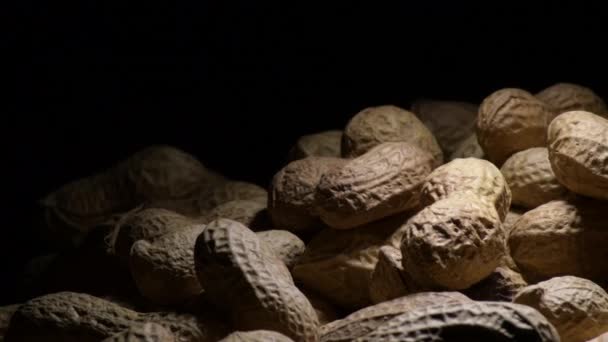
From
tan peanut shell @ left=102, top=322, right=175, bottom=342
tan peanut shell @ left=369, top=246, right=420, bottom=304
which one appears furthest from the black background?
tan peanut shell @ left=102, top=322, right=175, bottom=342

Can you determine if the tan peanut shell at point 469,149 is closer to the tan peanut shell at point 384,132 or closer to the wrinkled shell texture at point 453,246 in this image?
the tan peanut shell at point 384,132

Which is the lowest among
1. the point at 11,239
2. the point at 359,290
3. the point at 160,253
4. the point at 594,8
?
the point at 11,239

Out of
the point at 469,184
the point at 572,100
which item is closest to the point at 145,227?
the point at 469,184

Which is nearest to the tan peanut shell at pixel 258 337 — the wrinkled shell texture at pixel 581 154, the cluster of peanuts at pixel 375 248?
the cluster of peanuts at pixel 375 248

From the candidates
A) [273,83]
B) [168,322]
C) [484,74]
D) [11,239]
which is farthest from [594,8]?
[11,239]

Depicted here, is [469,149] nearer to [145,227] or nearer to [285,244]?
[285,244]

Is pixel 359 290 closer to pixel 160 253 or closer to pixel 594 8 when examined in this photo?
pixel 160 253
